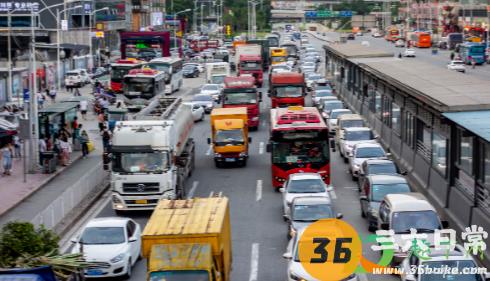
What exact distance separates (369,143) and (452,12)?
15868 cm

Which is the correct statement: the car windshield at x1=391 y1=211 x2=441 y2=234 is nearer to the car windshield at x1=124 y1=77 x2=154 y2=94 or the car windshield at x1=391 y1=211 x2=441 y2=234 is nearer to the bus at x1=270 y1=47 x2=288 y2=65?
the car windshield at x1=124 y1=77 x2=154 y2=94

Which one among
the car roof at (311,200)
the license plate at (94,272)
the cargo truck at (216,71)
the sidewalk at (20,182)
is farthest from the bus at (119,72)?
the license plate at (94,272)

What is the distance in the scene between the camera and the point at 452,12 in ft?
644

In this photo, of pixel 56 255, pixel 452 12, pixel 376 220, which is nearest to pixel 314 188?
pixel 376 220

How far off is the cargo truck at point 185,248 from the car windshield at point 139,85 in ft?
157

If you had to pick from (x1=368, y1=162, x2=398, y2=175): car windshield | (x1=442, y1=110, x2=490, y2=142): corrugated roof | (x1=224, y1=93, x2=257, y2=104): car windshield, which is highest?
(x1=442, y1=110, x2=490, y2=142): corrugated roof

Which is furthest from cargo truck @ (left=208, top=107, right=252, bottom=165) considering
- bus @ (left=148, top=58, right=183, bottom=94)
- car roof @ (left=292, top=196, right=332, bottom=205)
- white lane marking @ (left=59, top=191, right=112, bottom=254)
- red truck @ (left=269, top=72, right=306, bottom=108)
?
bus @ (left=148, top=58, right=183, bottom=94)

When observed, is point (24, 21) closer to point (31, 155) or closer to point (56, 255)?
point (31, 155)

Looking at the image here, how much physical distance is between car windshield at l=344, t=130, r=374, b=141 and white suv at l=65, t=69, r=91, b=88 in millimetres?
45404

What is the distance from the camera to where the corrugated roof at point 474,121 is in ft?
89.8

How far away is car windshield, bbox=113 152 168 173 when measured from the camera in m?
35.1

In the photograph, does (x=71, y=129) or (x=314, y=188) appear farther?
(x=71, y=129)

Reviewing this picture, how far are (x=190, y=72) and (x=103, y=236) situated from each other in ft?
256

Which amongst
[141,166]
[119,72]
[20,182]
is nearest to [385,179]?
[141,166]
